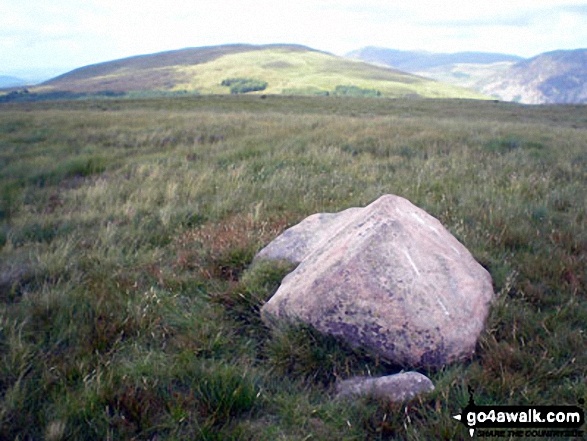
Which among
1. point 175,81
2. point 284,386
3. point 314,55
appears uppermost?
point 314,55

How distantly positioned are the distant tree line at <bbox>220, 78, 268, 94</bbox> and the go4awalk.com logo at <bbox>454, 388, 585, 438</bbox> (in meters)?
92.4

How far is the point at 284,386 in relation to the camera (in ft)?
8.14

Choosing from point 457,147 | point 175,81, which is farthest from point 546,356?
point 175,81

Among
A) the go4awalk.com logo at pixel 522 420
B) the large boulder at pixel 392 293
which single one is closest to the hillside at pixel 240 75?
the large boulder at pixel 392 293

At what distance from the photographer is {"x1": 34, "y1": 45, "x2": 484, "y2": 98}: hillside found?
97.7m

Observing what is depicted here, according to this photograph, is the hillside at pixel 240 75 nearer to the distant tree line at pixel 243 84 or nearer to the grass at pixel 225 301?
the distant tree line at pixel 243 84

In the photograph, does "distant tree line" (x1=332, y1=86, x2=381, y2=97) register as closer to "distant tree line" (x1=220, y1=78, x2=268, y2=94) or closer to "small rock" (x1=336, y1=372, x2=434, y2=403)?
"distant tree line" (x1=220, y1=78, x2=268, y2=94)

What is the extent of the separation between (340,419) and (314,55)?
7155 inches

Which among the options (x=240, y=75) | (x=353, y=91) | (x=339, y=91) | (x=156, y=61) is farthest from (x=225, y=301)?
(x=156, y=61)

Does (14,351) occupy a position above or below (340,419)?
above

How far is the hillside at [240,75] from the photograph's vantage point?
97.7 m

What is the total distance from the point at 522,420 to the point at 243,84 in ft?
327

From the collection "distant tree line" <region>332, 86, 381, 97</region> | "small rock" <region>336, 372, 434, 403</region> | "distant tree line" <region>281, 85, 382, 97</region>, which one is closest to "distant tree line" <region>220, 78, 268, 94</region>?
"distant tree line" <region>281, 85, 382, 97</region>

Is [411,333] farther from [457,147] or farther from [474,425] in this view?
[457,147]
